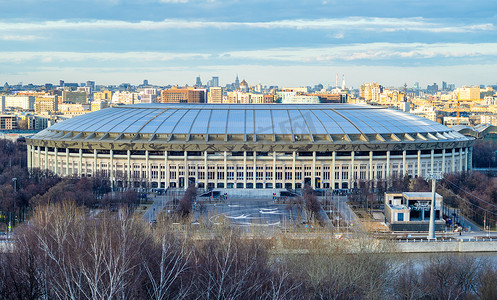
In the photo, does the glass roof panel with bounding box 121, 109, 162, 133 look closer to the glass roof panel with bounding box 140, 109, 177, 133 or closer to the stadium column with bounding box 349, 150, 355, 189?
the glass roof panel with bounding box 140, 109, 177, 133

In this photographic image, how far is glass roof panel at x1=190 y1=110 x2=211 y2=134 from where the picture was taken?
7033cm

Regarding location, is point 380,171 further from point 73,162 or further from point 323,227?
point 73,162

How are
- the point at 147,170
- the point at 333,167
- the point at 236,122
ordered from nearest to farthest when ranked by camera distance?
the point at 333,167 → the point at 147,170 → the point at 236,122

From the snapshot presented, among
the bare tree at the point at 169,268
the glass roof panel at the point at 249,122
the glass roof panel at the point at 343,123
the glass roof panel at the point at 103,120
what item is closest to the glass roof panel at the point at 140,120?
the glass roof panel at the point at 103,120

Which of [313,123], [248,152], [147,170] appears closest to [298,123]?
[313,123]

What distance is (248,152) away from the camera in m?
69.1

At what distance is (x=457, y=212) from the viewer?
5759 cm

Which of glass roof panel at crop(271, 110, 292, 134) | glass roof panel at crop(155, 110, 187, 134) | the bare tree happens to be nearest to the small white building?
the bare tree

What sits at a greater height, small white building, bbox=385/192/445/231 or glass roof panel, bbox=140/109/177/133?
glass roof panel, bbox=140/109/177/133

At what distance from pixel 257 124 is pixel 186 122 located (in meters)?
6.82

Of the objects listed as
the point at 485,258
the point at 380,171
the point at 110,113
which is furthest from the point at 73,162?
the point at 485,258

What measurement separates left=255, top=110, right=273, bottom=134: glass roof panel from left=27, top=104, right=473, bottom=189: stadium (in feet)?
0.31

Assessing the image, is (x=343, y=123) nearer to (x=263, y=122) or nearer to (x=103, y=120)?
(x=263, y=122)

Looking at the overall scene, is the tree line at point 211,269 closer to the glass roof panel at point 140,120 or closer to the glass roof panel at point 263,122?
the glass roof panel at point 263,122
